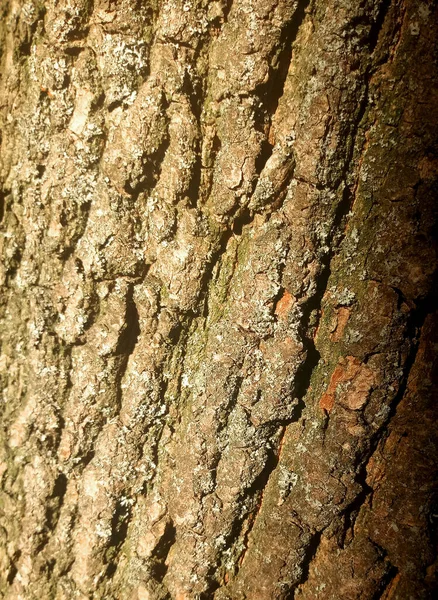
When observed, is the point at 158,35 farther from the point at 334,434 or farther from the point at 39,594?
the point at 39,594

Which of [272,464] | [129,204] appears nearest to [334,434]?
[272,464]

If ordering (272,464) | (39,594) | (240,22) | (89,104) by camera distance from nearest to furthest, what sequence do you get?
1. (240,22)
2. (89,104)
3. (272,464)
4. (39,594)

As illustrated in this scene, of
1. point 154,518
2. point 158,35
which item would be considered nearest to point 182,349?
point 154,518

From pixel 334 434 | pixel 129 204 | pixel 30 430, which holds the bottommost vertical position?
pixel 30 430

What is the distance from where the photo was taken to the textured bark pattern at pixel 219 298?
100 cm

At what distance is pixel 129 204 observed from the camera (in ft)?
3.74

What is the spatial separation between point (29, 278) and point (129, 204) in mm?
434

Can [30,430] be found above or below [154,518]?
above

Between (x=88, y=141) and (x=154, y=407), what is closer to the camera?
Answer: (x=88, y=141)

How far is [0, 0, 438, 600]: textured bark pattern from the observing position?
100 cm

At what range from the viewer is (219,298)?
119cm

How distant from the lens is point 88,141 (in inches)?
44.3

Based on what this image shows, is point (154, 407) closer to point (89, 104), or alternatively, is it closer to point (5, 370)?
point (5, 370)

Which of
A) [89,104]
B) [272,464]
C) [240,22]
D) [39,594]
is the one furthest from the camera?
[39,594]
